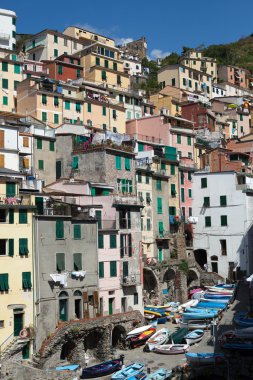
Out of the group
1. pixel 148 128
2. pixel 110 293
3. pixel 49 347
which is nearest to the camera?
pixel 49 347

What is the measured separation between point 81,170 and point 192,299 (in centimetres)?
1940

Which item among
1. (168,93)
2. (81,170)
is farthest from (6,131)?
(168,93)

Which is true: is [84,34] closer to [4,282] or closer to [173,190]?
[173,190]

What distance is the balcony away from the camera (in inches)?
2112

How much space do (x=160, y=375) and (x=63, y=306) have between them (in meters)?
9.62

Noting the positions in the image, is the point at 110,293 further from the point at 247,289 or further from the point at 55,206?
the point at 247,289

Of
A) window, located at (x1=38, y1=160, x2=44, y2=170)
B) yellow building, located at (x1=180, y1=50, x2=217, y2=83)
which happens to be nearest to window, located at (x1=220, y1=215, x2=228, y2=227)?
window, located at (x1=38, y1=160, x2=44, y2=170)

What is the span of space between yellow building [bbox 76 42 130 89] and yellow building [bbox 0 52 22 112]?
643 inches

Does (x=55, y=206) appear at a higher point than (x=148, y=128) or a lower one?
lower

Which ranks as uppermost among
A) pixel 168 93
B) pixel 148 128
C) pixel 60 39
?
pixel 60 39

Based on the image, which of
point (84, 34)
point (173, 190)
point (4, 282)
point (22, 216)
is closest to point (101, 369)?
point (4, 282)

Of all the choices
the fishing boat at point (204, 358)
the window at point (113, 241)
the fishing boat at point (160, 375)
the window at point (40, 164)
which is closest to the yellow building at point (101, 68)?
the window at point (40, 164)

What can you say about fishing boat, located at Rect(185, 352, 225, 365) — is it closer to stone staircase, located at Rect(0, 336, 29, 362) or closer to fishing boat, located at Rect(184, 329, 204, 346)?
fishing boat, located at Rect(184, 329, 204, 346)

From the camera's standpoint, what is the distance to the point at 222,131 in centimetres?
10100
